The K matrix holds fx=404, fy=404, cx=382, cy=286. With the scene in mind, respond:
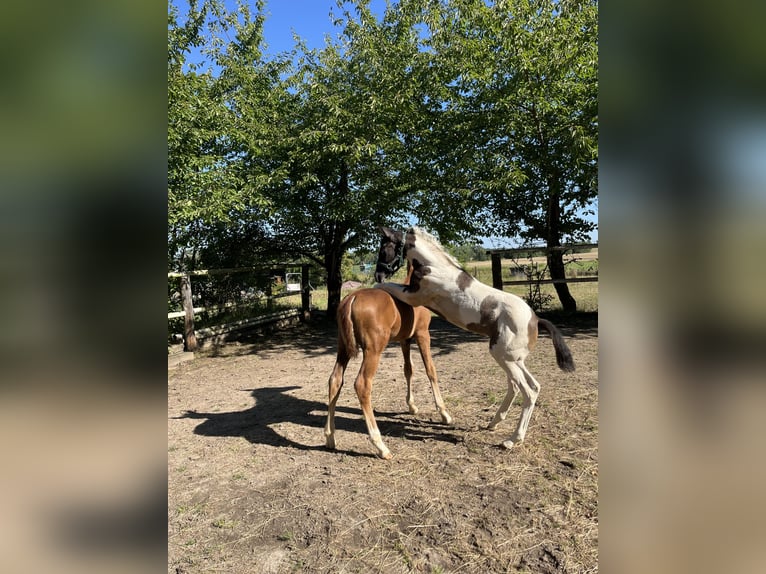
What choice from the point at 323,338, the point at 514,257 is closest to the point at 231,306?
the point at 323,338

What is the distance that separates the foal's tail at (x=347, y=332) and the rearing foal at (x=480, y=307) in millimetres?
411

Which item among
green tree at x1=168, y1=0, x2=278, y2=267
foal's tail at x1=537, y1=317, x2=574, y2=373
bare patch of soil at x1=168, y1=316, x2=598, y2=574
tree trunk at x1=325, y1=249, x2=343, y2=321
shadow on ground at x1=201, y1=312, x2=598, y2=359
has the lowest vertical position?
bare patch of soil at x1=168, y1=316, x2=598, y2=574

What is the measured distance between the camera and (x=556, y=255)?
911 centimetres

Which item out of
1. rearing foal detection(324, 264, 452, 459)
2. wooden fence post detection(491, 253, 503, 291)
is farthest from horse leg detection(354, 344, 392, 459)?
wooden fence post detection(491, 253, 503, 291)

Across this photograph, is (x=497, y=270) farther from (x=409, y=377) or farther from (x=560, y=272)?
(x=409, y=377)

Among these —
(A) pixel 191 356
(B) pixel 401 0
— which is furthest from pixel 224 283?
(B) pixel 401 0

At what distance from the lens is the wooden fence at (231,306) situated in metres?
7.40

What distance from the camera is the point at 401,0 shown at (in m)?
9.20

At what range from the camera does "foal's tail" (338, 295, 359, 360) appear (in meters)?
3.36

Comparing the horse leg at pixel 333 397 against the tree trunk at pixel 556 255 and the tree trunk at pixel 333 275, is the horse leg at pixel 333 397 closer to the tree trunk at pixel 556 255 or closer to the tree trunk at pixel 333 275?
the tree trunk at pixel 556 255

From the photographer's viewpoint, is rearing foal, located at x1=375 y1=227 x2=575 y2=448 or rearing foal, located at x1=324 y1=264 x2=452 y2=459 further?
rearing foal, located at x1=324 y1=264 x2=452 y2=459

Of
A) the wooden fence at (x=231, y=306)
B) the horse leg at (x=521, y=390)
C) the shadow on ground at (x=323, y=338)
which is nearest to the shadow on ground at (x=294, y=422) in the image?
the horse leg at (x=521, y=390)

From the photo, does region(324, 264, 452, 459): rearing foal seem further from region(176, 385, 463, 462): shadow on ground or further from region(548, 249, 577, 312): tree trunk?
region(548, 249, 577, 312): tree trunk
